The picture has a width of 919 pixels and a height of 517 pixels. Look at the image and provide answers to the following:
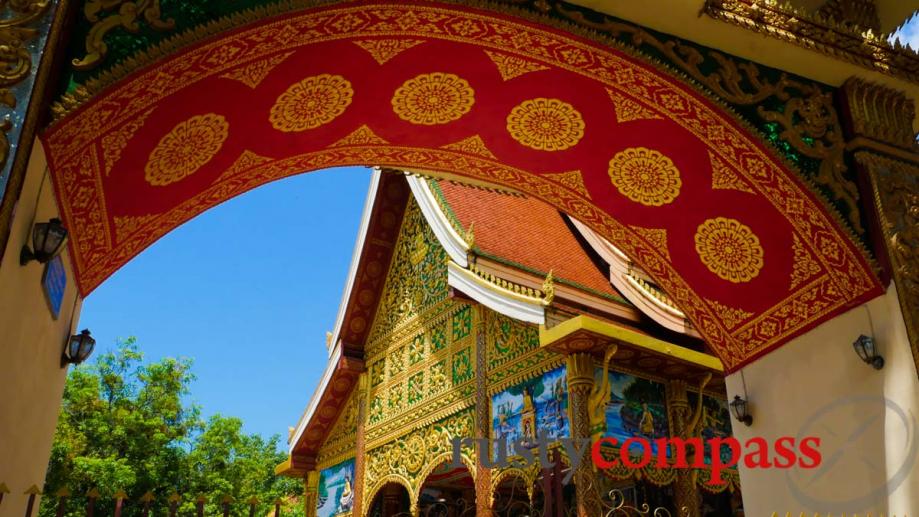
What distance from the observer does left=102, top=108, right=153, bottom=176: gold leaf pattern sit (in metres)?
3.38

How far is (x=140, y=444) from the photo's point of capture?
48.8ft

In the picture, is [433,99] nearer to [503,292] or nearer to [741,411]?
[741,411]

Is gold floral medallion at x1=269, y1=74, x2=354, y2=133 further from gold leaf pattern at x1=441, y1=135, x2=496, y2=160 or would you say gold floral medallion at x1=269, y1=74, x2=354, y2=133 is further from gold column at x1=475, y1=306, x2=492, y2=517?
gold column at x1=475, y1=306, x2=492, y2=517

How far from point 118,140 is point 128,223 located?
0.66 meters

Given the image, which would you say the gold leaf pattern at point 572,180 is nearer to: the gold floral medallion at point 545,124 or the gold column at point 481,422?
the gold floral medallion at point 545,124

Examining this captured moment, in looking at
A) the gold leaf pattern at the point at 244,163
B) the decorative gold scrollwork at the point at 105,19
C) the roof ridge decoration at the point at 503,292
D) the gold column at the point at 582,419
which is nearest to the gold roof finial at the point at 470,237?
the roof ridge decoration at the point at 503,292

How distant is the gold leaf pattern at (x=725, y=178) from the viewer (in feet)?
13.9

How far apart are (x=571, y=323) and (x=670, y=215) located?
2242 millimetres

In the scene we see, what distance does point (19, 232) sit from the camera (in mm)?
2793

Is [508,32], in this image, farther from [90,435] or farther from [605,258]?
[90,435]

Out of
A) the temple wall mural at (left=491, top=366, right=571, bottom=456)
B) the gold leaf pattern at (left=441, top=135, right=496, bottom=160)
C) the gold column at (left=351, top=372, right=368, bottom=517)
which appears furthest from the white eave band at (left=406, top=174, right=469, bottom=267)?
the gold leaf pattern at (left=441, top=135, right=496, bottom=160)

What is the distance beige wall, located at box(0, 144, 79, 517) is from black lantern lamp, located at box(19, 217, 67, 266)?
0.03 m

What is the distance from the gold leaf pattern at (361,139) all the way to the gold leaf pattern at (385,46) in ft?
1.88

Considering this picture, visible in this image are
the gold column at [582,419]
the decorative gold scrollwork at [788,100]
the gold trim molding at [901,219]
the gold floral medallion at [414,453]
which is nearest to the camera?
the gold trim molding at [901,219]
